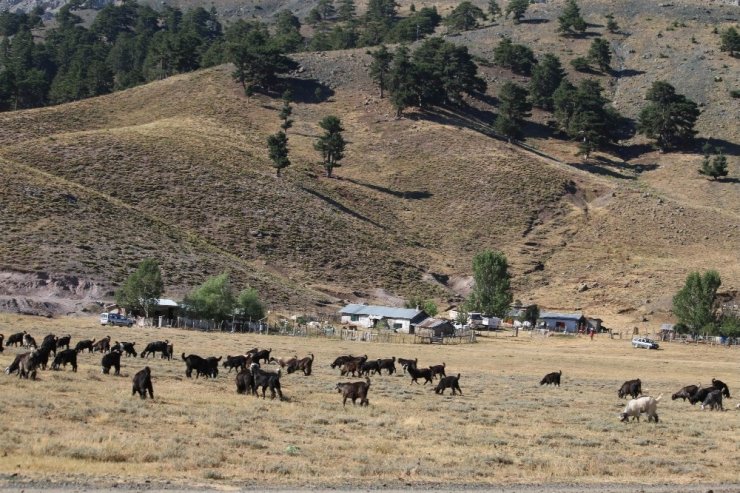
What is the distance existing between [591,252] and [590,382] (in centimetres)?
6837

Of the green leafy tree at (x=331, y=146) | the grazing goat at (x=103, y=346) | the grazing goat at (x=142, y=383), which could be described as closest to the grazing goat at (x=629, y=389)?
the grazing goat at (x=142, y=383)

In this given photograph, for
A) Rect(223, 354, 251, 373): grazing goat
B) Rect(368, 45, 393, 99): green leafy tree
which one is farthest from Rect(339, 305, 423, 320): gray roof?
Rect(368, 45, 393, 99): green leafy tree

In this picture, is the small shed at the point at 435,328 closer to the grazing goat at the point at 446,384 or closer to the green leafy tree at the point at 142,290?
the green leafy tree at the point at 142,290

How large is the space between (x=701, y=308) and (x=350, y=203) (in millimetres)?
48819

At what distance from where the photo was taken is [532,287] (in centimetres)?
10775

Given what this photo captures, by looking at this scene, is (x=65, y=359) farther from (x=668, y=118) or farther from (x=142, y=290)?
(x=668, y=118)

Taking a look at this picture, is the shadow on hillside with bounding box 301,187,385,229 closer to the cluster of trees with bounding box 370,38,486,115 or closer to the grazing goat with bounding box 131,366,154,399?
the cluster of trees with bounding box 370,38,486,115

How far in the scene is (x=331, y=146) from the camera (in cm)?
12875

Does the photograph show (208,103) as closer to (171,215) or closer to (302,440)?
(171,215)

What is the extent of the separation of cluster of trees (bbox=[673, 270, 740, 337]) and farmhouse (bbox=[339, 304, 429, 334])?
83.2 feet

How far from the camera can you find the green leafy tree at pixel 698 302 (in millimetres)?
89438

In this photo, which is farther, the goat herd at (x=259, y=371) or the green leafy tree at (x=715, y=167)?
the green leafy tree at (x=715, y=167)

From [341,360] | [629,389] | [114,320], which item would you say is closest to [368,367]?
[341,360]

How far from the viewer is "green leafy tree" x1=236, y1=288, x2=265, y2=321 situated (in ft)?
257
